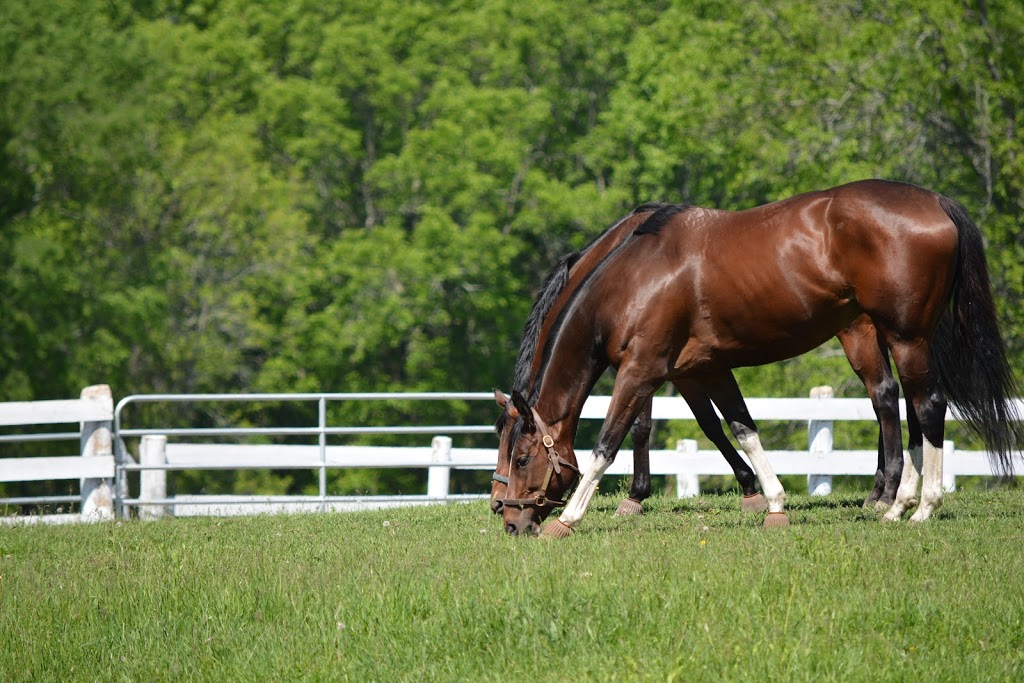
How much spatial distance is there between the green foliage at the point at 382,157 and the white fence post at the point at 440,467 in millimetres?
11317

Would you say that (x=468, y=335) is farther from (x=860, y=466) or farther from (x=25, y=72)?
(x=860, y=466)

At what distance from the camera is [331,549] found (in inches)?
328

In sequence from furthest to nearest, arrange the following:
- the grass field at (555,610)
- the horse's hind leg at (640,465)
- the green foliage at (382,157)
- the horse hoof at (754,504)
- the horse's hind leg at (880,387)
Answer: the green foliage at (382,157) → the horse's hind leg at (640,465) → the horse hoof at (754,504) → the horse's hind leg at (880,387) → the grass field at (555,610)

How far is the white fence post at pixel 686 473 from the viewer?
1294 centimetres

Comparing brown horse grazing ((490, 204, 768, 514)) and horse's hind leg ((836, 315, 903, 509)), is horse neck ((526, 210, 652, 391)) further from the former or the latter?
horse's hind leg ((836, 315, 903, 509))

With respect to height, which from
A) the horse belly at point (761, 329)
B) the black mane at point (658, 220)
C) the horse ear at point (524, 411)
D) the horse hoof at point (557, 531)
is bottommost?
the horse hoof at point (557, 531)

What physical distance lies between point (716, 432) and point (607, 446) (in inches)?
64.5

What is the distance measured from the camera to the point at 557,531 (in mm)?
8289

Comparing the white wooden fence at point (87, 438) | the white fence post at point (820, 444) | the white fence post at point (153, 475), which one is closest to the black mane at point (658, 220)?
the white fence post at point (820, 444)

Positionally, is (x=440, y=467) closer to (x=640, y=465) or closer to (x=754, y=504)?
(x=640, y=465)

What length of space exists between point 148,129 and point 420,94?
24.9ft

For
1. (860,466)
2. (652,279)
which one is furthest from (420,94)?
(652,279)

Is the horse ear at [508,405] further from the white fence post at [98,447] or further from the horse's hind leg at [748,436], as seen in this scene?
the white fence post at [98,447]

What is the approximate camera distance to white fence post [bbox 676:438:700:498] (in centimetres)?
1294
